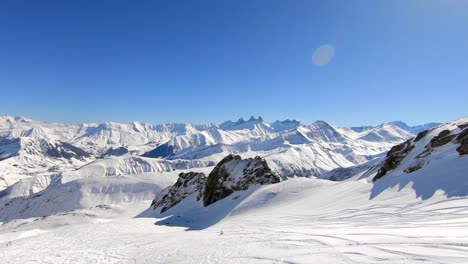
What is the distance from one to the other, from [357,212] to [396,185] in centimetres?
688

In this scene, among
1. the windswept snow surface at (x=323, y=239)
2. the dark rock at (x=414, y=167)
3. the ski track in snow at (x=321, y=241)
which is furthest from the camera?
the dark rock at (x=414, y=167)

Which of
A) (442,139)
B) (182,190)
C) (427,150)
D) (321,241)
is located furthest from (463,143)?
(182,190)

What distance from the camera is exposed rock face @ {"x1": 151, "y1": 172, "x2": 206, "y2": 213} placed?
7219cm

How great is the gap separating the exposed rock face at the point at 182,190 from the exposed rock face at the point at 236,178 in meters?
11.5

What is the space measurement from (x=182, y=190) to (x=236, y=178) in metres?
24.3

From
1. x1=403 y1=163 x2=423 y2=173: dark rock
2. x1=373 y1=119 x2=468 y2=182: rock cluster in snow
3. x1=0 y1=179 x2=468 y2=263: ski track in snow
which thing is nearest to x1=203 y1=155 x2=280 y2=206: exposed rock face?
x1=373 y1=119 x2=468 y2=182: rock cluster in snow

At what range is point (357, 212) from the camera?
24.6 metres

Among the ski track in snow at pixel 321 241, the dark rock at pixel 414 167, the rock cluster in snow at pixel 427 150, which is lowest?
the ski track in snow at pixel 321 241

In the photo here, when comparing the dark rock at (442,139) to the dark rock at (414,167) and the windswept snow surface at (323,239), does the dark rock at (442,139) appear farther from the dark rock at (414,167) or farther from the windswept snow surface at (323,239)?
the windswept snow surface at (323,239)

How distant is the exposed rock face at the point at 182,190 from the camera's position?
237ft

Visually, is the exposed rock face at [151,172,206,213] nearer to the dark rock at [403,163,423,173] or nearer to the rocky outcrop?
the dark rock at [403,163,423,173]

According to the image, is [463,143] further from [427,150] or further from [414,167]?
[427,150]

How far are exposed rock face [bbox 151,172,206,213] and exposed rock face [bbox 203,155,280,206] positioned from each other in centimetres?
1150

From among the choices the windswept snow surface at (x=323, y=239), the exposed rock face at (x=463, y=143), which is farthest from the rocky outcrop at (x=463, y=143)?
the windswept snow surface at (x=323, y=239)
